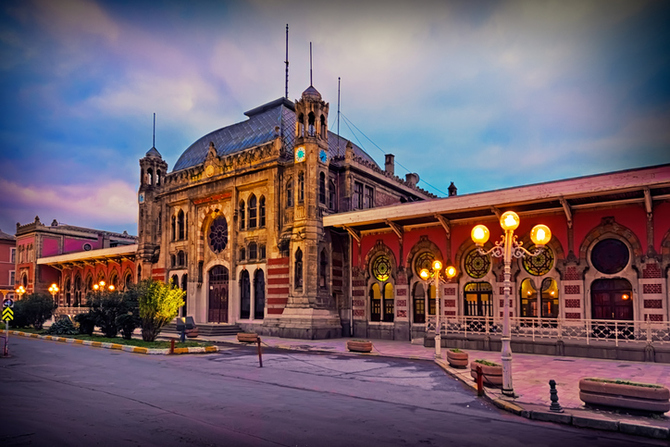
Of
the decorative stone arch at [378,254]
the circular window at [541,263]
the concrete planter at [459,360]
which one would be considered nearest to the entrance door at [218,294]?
the decorative stone arch at [378,254]

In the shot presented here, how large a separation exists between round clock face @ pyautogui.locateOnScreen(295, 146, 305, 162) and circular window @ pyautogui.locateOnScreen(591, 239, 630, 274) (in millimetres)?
16616

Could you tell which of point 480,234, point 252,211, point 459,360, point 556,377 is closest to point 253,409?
point 480,234

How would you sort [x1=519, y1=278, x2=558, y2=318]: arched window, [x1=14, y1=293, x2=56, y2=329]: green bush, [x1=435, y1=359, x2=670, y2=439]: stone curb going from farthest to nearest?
[x1=14, y1=293, x2=56, y2=329]: green bush < [x1=519, y1=278, x2=558, y2=318]: arched window < [x1=435, y1=359, x2=670, y2=439]: stone curb

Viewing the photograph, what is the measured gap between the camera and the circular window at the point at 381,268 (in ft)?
96.6

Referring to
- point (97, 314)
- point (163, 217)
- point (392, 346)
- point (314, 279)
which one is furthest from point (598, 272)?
point (163, 217)

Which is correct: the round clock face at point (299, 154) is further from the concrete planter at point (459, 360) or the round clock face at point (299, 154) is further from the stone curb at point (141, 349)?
the concrete planter at point (459, 360)

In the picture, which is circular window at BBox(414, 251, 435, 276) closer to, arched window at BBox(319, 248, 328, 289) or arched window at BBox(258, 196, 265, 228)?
arched window at BBox(319, 248, 328, 289)

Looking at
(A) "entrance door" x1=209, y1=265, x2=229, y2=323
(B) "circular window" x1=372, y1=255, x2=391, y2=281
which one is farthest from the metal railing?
(A) "entrance door" x1=209, y1=265, x2=229, y2=323

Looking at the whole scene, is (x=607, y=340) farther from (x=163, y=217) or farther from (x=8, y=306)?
(x=163, y=217)

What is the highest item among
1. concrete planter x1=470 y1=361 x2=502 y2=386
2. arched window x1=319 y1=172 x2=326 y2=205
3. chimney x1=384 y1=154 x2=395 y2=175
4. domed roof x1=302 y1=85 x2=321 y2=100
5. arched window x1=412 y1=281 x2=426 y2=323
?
domed roof x1=302 y1=85 x2=321 y2=100

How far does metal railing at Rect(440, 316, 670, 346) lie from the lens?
63.1 ft

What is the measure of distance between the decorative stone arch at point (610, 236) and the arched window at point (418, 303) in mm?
8684

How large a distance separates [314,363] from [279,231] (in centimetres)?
1457

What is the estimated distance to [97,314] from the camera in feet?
89.7
